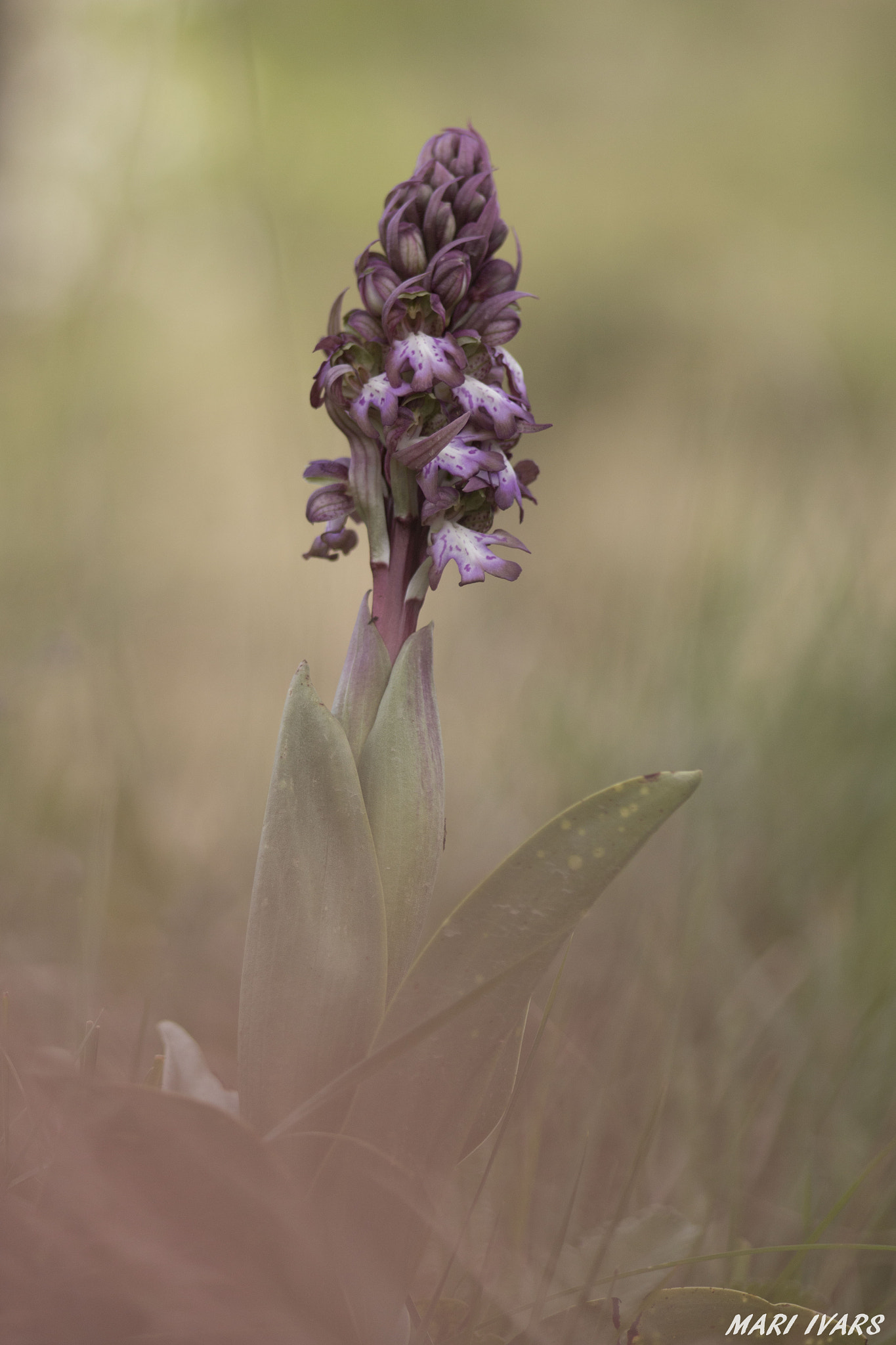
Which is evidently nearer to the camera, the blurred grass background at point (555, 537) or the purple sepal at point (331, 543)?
the purple sepal at point (331, 543)

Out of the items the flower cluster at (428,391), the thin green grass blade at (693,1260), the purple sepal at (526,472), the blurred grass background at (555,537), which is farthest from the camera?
the blurred grass background at (555,537)

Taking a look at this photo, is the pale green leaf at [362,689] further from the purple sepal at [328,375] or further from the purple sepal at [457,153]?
the purple sepal at [457,153]

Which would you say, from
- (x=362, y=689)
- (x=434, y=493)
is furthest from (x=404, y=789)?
(x=434, y=493)

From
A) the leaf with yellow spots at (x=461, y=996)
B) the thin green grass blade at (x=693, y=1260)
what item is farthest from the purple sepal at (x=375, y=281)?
the thin green grass blade at (x=693, y=1260)

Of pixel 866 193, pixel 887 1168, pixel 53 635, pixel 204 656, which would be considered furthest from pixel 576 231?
pixel 887 1168

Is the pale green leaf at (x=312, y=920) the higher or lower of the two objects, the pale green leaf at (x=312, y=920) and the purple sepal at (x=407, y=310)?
the lower

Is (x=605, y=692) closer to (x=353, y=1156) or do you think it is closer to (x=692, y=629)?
(x=692, y=629)
